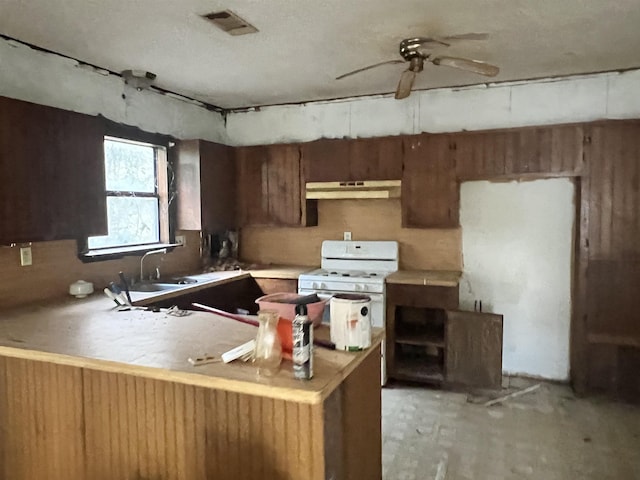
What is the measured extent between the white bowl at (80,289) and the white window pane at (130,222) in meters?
0.35

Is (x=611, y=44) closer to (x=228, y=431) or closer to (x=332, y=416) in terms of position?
(x=332, y=416)

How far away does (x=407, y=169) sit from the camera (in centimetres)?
415

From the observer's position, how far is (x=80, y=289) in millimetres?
3279

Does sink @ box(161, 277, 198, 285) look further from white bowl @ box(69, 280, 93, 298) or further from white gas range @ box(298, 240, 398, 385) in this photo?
white gas range @ box(298, 240, 398, 385)

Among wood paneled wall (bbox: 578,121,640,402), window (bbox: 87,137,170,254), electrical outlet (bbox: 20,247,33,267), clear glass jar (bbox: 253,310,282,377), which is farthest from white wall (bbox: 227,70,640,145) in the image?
clear glass jar (bbox: 253,310,282,377)

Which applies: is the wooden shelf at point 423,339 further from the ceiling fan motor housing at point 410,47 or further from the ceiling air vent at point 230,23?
the ceiling air vent at point 230,23

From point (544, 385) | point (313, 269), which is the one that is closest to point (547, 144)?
point (544, 385)

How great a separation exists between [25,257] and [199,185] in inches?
60.6

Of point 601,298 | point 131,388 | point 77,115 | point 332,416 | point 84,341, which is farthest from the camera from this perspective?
point 601,298

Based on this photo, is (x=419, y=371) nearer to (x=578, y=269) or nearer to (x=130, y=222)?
(x=578, y=269)

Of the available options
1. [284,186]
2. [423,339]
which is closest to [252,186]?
[284,186]

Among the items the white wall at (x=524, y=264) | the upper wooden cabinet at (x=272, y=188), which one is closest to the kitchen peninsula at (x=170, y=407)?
the upper wooden cabinet at (x=272, y=188)

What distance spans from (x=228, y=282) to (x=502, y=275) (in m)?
2.34

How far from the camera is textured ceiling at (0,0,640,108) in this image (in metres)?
2.51
